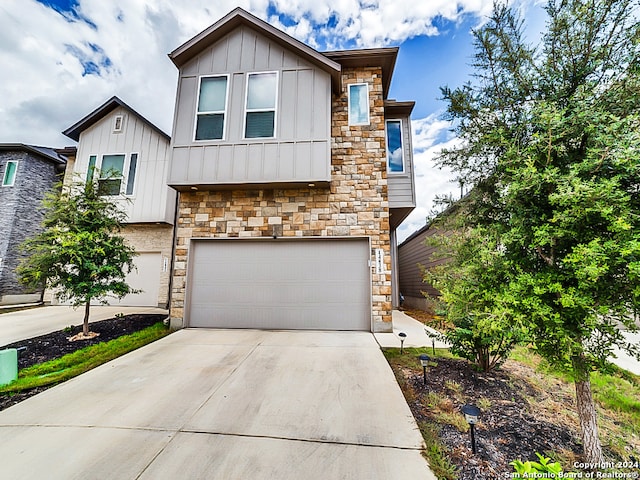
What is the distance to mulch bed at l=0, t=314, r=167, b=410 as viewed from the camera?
10.7 feet

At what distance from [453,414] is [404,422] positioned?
559mm

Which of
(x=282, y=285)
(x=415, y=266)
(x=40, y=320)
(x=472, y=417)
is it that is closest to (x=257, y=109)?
(x=282, y=285)

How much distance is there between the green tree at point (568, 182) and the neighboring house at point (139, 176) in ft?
31.6

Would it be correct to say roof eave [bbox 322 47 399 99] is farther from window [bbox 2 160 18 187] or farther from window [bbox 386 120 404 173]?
window [bbox 2 160 18 187]

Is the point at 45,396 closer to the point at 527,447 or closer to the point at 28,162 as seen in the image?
the point at 527,447

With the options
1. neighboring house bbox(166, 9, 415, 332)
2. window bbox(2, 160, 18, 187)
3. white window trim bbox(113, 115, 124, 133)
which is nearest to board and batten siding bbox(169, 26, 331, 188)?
neighboring house bbox(166, 9, 415, 332)

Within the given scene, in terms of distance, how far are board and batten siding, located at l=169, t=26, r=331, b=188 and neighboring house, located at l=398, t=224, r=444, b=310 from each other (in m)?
5.20

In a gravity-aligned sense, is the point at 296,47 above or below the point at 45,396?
above

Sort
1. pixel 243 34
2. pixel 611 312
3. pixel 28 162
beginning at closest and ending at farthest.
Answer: pixel 611 312 < pixel 243 34 < pixel 28 162

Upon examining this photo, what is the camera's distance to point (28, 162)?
11.1 m

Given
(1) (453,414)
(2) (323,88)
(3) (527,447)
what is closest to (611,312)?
(3) (527,447)

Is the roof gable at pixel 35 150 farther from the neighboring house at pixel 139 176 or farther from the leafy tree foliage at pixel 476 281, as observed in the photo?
the leafy tree foliage at pixel 476 281

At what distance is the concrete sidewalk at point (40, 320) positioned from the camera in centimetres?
568

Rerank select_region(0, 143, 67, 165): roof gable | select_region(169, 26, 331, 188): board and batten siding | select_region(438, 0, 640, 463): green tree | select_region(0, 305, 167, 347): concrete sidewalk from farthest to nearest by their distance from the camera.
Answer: select_region(0, 143, 67, 165): roof gable
select_region(169, 26, 331, 188): board and batten siding
select_region(0, 305, 167, 347): concrete sidewalk
select_region(438, 0, 640, 463): green tree
